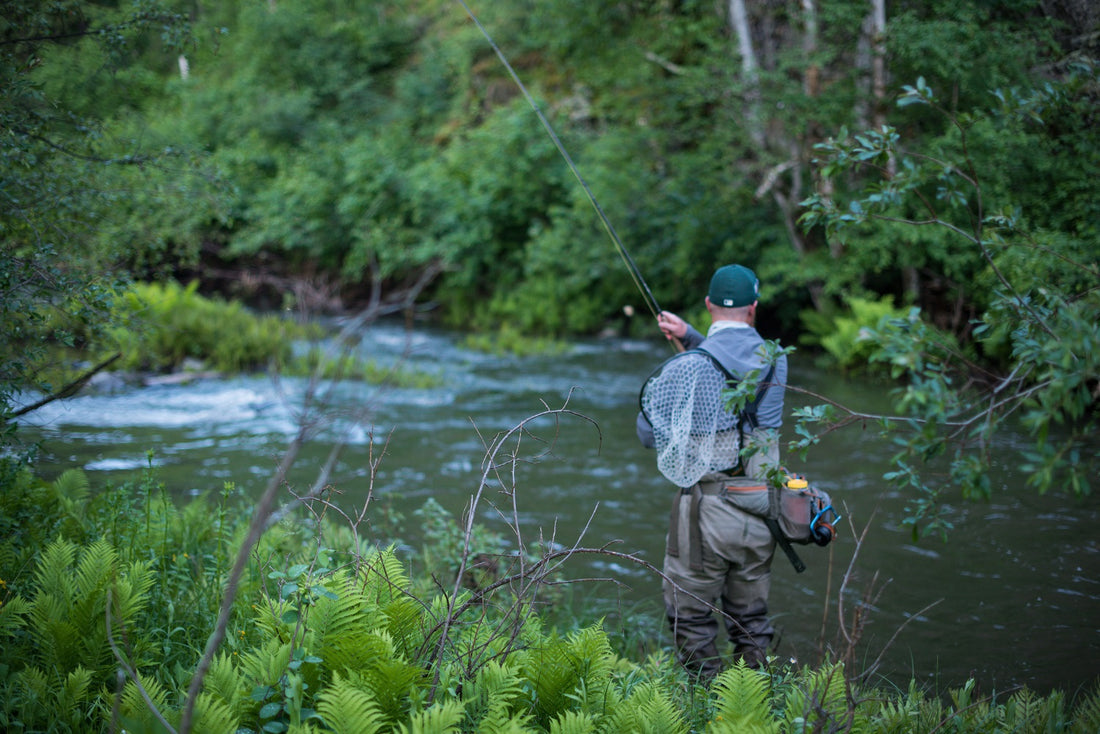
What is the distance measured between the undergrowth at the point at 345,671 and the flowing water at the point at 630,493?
1.28 feet

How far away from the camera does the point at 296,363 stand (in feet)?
40.0

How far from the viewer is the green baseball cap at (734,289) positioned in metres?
4.00

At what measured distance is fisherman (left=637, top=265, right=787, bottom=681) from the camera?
3850 millimetres

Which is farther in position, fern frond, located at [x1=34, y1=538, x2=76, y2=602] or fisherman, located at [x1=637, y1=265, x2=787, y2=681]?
fisherman, located at [x1=637, y1=265, x2=787, y2=681]

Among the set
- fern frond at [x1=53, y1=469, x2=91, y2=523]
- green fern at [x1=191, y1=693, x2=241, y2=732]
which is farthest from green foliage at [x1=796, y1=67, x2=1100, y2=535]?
fern frond at [x1=53, y1=469, x2=91, y2=523]

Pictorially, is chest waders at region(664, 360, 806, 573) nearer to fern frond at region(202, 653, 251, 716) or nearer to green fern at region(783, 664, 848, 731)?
green fern at region(783, 664, 848, 731)

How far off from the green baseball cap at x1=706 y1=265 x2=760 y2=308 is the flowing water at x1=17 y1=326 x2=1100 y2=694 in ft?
3.27

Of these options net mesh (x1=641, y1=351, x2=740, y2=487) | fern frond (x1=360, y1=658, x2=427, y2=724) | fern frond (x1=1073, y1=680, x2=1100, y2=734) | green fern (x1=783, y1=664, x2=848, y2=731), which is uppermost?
net mesh (x1=641, y1=351, x2=740, y2=487)

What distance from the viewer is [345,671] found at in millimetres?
2678

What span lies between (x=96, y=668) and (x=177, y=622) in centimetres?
64

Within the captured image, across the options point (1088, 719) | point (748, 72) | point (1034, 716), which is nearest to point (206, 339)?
point (748, 72)

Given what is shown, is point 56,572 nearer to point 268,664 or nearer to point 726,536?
point 268,664

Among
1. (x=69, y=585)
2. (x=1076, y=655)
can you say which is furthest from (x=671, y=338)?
(x=69, y=585)

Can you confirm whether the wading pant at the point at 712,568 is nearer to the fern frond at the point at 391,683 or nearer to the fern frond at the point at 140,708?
the fern frond at the point at 391,683
